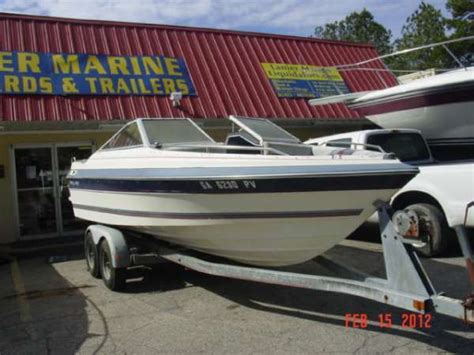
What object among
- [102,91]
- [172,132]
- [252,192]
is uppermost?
[102,91]

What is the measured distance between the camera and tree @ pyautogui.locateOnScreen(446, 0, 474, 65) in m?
34.8

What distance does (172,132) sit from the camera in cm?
717

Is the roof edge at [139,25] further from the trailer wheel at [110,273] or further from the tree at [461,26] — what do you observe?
the tree at [461,26]

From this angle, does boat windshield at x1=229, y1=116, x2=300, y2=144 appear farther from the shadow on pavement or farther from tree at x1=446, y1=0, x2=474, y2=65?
tree at x1=446, y1=0, x2=474, y2=65

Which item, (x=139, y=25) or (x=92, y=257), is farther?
(x=139, y=25)

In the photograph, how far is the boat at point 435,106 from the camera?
9.45m

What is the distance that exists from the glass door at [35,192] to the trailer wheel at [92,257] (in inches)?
144

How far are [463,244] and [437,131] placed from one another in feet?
20.8

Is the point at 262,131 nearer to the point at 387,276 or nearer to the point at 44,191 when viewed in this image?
the point at 387,276

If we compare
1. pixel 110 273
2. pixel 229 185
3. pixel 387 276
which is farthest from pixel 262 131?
pixel 110 273

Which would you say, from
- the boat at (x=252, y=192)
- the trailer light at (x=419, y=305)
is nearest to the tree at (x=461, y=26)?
the boat at (x=252, y=192)

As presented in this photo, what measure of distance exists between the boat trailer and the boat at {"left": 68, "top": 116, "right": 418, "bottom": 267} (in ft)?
0.74

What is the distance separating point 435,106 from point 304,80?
5.13 m

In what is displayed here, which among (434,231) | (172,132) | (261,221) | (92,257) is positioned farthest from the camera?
(434,231)
